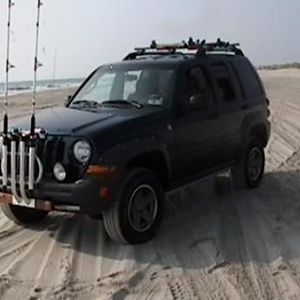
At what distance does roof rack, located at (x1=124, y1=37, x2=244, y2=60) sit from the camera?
28.2 ft

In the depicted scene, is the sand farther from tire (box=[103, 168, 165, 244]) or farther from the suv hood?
the suv hood

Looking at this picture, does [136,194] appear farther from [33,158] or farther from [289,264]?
[289,264]

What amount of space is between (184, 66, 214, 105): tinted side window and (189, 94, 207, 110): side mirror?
0.18 feet

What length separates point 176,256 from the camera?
20.3 ft

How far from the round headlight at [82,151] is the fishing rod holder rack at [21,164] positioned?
0.39m

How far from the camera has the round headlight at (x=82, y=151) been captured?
603 centimetres

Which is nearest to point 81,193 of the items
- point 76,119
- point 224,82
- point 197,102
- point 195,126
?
point 76,119

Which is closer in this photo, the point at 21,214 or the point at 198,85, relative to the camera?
the point at 21,214

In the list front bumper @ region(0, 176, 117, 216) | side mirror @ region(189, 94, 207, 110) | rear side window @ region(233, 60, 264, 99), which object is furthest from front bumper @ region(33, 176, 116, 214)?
rear side window @ region(233, 60, 264, 99)

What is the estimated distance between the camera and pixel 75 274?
18.7ft

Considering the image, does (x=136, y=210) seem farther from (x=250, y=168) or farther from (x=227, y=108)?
(x=250, y=168)

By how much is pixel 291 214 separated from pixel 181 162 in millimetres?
1590

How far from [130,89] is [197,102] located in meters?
0.84

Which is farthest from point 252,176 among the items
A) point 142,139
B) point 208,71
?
point 142,139
